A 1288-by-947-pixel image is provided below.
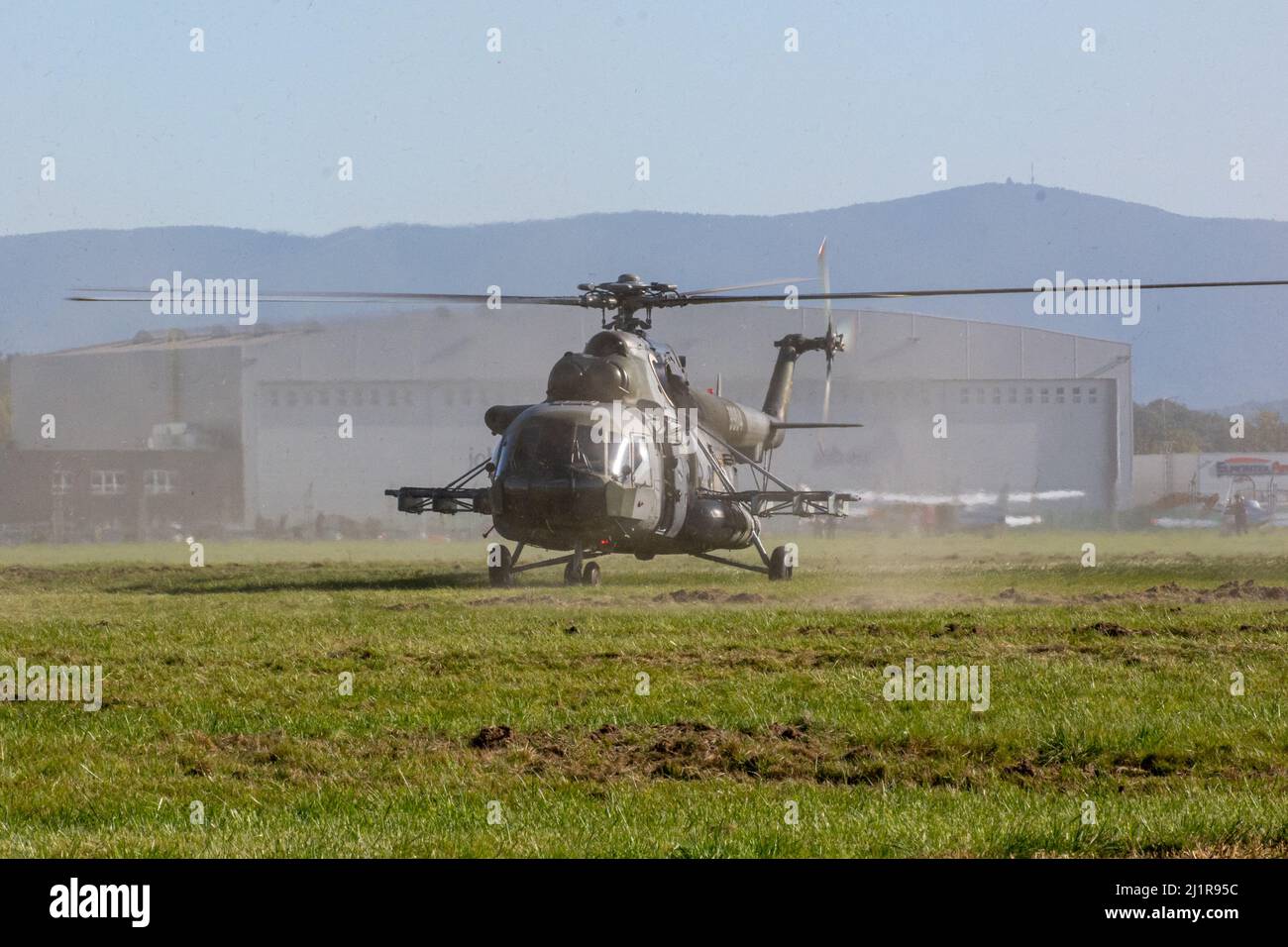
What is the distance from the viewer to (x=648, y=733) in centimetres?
1139

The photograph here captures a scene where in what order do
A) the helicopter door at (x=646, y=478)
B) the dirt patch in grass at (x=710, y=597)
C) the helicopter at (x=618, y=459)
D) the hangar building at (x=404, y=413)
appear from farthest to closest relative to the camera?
1. the hangar building at (x=404, y=413)
2. the helicopter door at (x=646, y=478)
3. the helicopter at (x=618, y=459)
4. the dirt patch in grass at (x=710, y=597)

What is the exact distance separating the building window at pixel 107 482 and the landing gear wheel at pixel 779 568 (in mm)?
43698

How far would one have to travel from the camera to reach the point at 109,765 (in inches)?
409

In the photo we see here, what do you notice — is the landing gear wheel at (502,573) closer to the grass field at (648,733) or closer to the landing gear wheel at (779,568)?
the landing gear wheel at (779,568)

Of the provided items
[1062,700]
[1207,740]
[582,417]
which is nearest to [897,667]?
[1062,700]

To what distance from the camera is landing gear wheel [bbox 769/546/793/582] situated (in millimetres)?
30266

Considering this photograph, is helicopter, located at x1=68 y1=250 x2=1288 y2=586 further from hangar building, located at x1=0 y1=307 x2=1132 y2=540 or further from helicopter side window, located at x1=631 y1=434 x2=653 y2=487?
hangar building, located at x1=0 y1=307 x2=1132 y2=540

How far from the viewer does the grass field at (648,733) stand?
8156 mm

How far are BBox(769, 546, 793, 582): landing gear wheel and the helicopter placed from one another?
0.08ft

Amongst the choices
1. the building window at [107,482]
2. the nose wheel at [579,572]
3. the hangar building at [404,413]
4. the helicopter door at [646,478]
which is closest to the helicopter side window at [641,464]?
the helicopter door at [646,478]

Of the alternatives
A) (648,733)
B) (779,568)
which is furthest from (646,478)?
(648,733)

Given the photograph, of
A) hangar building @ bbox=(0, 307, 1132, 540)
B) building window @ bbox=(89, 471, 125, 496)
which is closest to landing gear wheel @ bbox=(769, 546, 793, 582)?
hangar building @ bbox=(0, 307, 1132, 540)

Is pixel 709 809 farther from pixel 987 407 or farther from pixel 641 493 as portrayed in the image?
pixel 987 407
